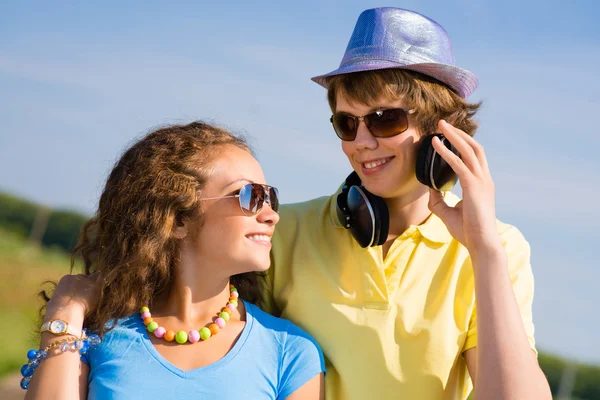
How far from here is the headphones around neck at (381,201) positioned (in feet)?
11.7

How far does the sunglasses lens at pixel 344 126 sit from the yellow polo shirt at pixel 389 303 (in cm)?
48

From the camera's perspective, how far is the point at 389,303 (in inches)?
141

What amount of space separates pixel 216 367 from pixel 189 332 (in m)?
0.23

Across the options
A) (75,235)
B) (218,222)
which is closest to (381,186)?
(218,222)

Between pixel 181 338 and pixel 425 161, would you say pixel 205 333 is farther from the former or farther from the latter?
pixel 425 161

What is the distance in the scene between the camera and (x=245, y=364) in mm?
3443

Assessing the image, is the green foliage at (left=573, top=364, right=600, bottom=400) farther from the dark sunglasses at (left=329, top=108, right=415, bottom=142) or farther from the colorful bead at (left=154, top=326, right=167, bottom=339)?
the colorful bead at (left=154, top=326, right=167, bottom=339)

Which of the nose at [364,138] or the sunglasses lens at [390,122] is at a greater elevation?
the sunglasses lens at [390,122]

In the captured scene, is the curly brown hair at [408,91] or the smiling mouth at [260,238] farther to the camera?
the curly brown hair at [408,91]

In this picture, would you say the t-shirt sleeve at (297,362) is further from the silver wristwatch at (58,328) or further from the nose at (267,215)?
the silver wristwatch at (58,328)

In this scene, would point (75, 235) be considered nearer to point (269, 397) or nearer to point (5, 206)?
point (269, 397)

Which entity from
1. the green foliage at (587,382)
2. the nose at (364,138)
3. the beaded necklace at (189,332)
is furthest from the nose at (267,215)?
the green foliage at (587,382)

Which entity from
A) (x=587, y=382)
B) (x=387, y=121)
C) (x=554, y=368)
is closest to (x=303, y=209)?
(x=387, y=121)

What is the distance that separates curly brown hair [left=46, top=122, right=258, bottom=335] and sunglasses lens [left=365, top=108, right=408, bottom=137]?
27.1 inches
